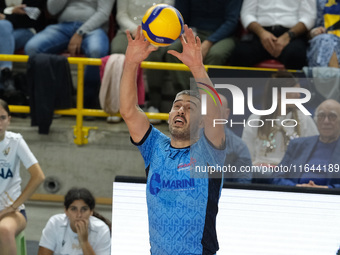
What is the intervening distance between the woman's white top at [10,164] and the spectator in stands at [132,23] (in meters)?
1.65

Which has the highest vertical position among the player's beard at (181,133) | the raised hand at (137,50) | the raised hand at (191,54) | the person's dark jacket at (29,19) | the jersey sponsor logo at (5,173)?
the raised hand at (191,54)

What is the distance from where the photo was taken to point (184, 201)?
331cm

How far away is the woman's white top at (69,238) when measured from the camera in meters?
4.71

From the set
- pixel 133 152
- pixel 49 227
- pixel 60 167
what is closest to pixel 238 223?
pixel 49 227

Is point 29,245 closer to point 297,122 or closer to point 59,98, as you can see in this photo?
point 59,98

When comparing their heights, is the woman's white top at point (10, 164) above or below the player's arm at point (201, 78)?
below

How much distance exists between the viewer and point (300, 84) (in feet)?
18.2

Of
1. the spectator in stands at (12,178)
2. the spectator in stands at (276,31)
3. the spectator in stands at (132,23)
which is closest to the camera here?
the spectator in stands at (12,178)

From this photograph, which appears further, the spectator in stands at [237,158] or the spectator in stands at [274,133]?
the spectator in stands at [274,133]

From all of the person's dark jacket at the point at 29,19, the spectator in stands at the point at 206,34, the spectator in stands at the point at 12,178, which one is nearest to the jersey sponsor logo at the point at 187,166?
the spectator in stands at the point at 12,178

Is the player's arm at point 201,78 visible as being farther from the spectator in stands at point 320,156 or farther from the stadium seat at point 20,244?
the stadium seat at point 20,244

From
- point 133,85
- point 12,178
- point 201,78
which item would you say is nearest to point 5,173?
point 12,178

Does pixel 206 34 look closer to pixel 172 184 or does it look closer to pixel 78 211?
pixel 78 211

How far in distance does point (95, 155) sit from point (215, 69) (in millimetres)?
1520
